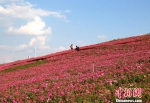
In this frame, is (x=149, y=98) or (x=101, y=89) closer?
(x=149, y=98)

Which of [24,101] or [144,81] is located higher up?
[144,81]

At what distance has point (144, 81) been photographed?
42.4 ft

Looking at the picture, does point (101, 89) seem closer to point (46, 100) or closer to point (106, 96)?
point (106, 96)

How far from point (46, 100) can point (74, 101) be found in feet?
5.43

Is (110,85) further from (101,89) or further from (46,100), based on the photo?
(46,100)

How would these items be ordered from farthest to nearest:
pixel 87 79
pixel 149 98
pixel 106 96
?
pixel 87 79, pixel 106 96, pixel 149 98

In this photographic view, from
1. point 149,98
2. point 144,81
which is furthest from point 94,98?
point 144,81

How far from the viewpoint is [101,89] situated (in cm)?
1241

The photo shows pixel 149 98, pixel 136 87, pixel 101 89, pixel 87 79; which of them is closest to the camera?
pixel 149 98

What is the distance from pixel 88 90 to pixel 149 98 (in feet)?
10.8

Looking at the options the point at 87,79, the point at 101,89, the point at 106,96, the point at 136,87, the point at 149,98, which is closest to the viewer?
the point at 149,98

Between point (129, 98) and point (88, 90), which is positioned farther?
point (88, 90)

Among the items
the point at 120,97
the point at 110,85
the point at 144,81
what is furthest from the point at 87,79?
the point at 120,97

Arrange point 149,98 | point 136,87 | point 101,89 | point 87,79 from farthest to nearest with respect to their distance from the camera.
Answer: point 87,79 < point 101,89 < point 136,87 < point 149,98
